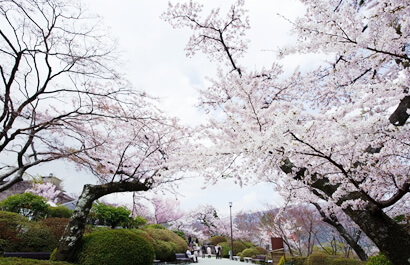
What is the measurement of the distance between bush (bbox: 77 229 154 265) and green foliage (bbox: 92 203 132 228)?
489cm

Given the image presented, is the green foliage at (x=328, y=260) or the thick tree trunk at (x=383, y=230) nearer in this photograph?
the thick tree trunk at (x=383, y=230)

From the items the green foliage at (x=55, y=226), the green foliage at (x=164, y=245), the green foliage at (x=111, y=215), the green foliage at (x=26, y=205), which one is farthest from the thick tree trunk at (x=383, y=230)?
the green foliage at (x=26, y=205)

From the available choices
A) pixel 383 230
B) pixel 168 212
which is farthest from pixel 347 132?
pixel 168 212

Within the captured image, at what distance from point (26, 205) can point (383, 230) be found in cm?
1281

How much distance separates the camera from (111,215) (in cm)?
1111

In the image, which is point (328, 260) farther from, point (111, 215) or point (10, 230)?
point (10, 230)

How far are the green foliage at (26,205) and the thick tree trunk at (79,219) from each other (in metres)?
5.99

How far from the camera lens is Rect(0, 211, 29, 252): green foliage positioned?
651 centimetres

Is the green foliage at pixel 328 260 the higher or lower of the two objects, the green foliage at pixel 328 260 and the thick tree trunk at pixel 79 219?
the lower

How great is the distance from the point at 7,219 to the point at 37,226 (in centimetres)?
82

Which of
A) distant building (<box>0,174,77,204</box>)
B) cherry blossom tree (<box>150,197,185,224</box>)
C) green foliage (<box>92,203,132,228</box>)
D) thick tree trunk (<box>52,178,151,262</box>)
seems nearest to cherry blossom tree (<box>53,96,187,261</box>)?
thick tree trunk (<box>52,178,151,262</box>)

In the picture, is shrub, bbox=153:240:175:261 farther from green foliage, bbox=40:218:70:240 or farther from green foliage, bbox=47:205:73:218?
green foliage, bbox=40:218:70:240

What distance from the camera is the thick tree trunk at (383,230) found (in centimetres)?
313

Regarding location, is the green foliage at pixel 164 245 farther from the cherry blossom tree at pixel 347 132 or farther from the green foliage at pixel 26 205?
the cherry blossom tree at pixel 347 132
